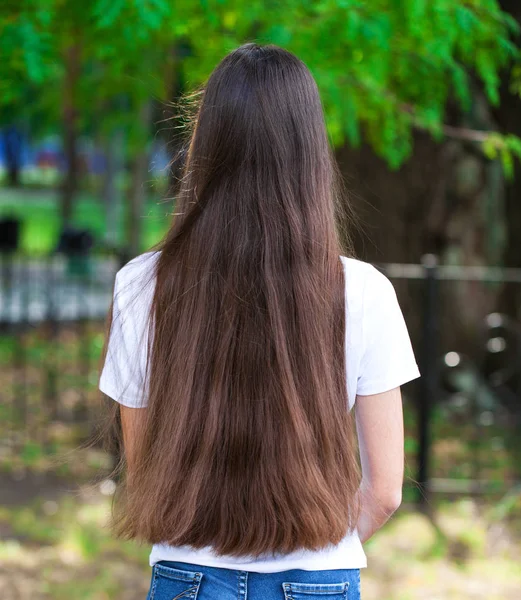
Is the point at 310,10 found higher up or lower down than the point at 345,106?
higher up

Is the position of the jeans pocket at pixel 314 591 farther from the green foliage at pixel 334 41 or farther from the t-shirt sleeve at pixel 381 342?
the green foliage at pixel 334 41

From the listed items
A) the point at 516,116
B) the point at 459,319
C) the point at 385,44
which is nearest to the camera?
the point at 385,44

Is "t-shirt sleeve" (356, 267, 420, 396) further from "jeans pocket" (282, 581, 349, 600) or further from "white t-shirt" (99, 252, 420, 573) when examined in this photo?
"jeans pocket" (282, 581, 349, 600)

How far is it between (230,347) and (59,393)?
6655mm

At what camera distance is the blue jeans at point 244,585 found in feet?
4.91

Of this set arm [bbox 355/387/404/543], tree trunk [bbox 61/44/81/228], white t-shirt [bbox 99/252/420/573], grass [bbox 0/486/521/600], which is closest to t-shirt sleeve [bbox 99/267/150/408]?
white t-shirt [bbox 99/252/420/573]

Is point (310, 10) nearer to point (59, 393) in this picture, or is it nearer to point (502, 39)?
point (502, 39)

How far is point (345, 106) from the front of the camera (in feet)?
13.1

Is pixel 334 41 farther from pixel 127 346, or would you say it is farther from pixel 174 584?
pixel 174 584

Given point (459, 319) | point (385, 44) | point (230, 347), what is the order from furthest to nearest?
Answer: point (459, 319) → point (385, 44) → point (230, 347)

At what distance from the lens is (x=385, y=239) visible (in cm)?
767

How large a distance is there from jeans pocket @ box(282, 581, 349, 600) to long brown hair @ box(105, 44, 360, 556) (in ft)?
0.23

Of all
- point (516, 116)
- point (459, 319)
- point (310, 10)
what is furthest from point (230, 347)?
point (459, 319)

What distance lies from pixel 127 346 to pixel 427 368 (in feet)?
12.3
